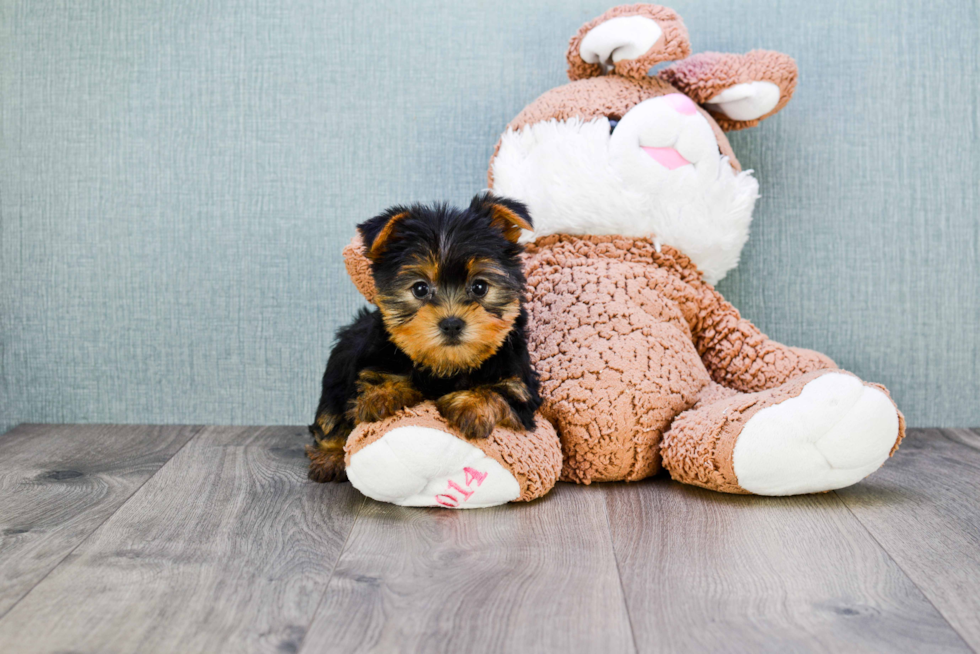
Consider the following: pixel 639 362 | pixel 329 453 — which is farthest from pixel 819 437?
pixel 329 453

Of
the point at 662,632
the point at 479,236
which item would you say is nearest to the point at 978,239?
the point at 479,236

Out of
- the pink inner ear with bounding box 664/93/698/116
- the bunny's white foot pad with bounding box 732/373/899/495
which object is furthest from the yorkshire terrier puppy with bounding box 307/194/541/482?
the pink inner ear with bounding box 664/93/698/116

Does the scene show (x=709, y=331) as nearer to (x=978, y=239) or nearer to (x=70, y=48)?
(x=978, y=239)

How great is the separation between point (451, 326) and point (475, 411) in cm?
22

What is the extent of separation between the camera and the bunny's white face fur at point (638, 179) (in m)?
2.21

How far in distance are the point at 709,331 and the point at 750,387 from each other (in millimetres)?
200

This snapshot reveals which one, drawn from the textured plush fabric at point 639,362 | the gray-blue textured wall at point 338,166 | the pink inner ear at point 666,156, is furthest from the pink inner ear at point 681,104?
the gray-blue textured wall at point 338,166

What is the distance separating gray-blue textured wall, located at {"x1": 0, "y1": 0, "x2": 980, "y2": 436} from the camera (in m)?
2.71

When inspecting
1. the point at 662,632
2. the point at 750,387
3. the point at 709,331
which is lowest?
the point at 662,632

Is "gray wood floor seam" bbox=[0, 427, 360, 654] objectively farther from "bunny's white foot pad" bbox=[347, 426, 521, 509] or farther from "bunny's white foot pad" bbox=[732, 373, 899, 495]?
"bunny's white foot pad" bbox=[732, 373, 899, 495]

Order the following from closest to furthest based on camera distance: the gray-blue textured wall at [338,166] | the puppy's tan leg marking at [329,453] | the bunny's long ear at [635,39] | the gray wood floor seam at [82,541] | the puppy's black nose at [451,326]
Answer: the gray wood floor seam at [82,541] < the puppy's black nose at [451,326] < the puppy's tan leg marking at [329,453] < the bunny's long ear at [635,39] < the gray-blue textured wall at [338,166]

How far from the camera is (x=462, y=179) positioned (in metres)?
2.76

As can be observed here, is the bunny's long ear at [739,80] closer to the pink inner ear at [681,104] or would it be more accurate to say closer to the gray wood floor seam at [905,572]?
the pink inner ear at [681,104]

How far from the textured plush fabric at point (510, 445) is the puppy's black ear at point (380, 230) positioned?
0.37m
